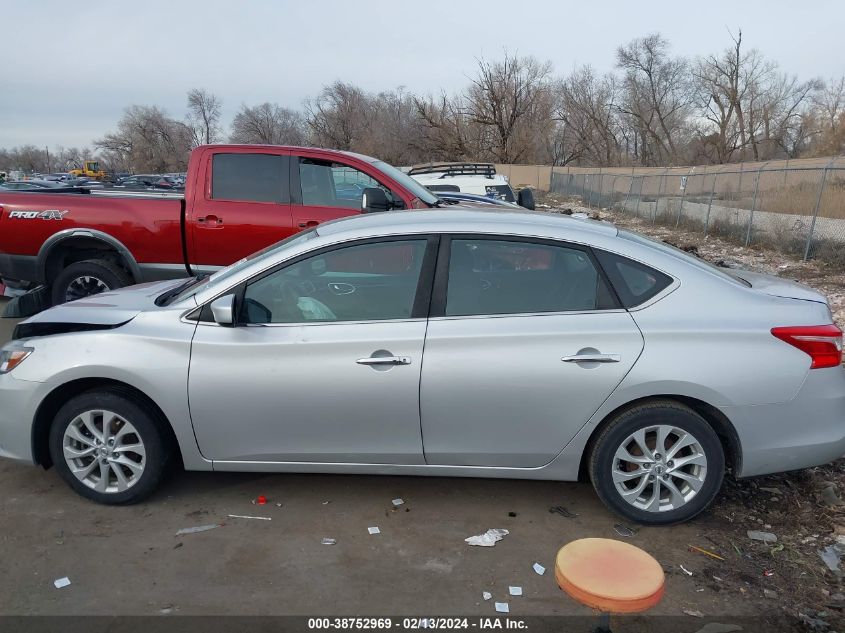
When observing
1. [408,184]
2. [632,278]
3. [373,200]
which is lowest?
[632,278]

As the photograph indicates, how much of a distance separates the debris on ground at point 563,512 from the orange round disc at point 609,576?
1.40 meters

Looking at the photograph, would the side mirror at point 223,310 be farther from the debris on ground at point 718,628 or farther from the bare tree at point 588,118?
the bare tree at point 588,118

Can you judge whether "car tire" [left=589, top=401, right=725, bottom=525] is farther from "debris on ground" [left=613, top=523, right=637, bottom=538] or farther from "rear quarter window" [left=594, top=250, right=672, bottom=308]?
"rear quarter window" [left=594, top=250, right=672, bottom=308]

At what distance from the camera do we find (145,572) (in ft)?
10.5

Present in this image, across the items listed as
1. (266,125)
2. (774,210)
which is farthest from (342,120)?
(774,210)

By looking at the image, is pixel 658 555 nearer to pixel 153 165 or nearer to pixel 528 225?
pixel 528 225

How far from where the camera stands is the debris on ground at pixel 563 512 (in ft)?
12.2

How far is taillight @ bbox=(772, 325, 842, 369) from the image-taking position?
340 cm

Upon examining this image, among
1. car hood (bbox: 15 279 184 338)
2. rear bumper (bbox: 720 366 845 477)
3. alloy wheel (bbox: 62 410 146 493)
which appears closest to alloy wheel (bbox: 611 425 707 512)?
rear bumper (bbox: 720 366 845 477)

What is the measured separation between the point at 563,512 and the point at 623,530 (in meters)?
0.35

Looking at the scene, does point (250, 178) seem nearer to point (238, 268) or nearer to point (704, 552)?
point (238, 268)

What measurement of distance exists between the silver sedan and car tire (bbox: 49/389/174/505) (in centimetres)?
1

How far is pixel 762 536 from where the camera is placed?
3.55 meters

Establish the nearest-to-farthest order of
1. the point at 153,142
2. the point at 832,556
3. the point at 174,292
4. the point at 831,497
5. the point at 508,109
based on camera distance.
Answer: the point at 832,556, the point at 831,497, the point at 174,292, the point at 508,109, the point at 153,142
